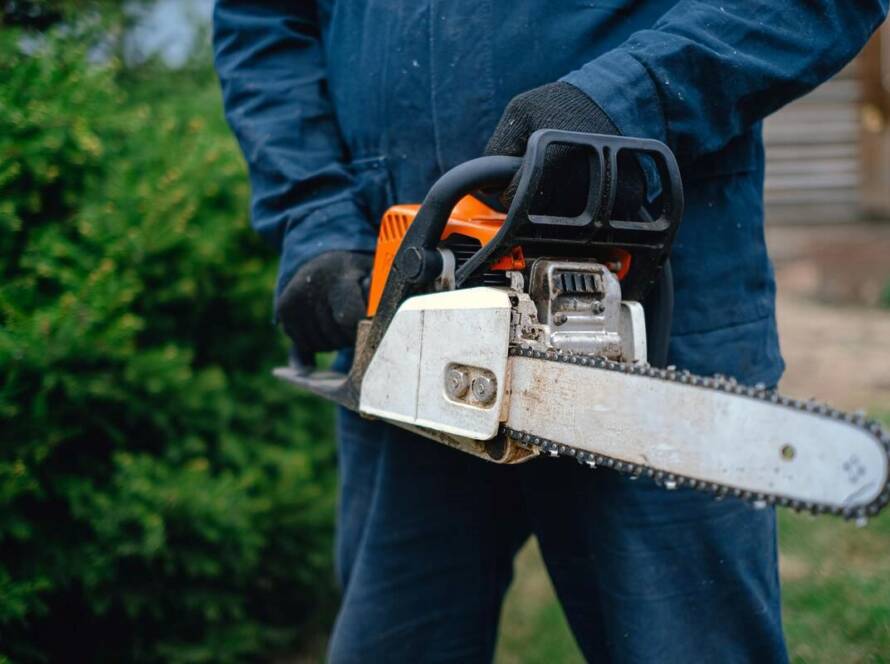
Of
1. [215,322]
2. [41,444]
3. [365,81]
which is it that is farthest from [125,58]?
[365,81]

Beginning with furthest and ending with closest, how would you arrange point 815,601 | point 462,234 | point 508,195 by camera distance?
point 815,601
point 462,234
point 508,195

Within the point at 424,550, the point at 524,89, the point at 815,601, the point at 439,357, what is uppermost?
the point at 524,89

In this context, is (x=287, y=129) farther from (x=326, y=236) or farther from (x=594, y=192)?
(x=594, y=192)

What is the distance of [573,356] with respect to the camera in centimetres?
109

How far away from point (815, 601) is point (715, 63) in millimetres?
2123

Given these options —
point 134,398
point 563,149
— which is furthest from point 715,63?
point 134,398

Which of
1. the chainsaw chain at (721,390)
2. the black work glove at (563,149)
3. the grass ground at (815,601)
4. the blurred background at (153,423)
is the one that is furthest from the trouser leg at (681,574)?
the blurred background at (153,423)

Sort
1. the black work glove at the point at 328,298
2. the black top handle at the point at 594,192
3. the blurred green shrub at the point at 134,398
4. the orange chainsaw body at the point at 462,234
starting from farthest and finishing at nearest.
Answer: the blurred green shrub at the point at 134,398
the black work glove at the point at 328,298
the orange chainsaw body at the point at 462,234
the black top handle at the point at 594,192

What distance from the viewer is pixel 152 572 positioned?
2.30 metres

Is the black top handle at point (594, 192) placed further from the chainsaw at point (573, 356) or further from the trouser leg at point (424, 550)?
the trouser leg at point (424, 550)

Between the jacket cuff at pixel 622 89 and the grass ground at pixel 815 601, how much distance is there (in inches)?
67.4

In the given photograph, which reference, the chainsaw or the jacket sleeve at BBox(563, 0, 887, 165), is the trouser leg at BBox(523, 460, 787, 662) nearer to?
the chainsaw

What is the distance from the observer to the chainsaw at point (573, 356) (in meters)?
0.94

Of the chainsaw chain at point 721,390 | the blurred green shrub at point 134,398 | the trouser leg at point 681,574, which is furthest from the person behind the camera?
the blurred green shrub at point 134,398
